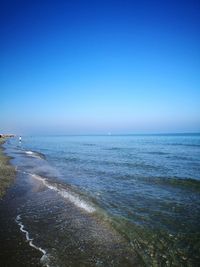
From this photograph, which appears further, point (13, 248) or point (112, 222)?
point (112, 222)

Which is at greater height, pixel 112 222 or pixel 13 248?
pixel 13 248

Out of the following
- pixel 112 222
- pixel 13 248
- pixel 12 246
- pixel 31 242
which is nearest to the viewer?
pixel 13 248

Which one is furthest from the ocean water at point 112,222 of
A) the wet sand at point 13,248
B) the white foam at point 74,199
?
the wet sand at point 13,248

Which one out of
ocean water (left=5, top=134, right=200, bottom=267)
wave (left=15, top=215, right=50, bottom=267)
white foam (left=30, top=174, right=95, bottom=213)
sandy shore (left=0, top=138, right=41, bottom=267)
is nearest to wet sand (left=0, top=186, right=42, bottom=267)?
sandy shore (left=0, top=138, right=41, bottom=267)

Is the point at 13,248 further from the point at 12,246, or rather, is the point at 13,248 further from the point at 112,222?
the point at 112,222

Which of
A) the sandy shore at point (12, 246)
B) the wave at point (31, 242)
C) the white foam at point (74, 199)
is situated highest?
the sandy shore at point (12, 246)

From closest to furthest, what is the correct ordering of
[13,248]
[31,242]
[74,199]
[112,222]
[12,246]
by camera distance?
[13,248]
[12,246]
[31,242]
[112,222]
[74,199]

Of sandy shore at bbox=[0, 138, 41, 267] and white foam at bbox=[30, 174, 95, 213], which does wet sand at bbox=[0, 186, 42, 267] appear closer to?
sandy shore at bbox=[0, 138, 41, 267]

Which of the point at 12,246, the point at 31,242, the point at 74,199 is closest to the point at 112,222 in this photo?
the point at 31,242

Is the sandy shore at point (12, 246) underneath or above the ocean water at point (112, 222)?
above

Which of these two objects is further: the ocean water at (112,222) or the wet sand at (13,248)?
the ocean water at (112,222)

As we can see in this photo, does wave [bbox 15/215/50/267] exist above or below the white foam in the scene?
above

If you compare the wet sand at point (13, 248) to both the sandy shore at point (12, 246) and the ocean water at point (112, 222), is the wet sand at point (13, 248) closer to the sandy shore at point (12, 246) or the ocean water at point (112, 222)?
the sandy shore at point (12, 246)

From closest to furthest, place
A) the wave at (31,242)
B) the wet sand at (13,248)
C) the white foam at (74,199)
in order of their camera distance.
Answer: the wet sand at (13,248), the wave at (31,242), the white foam at (74,199)
